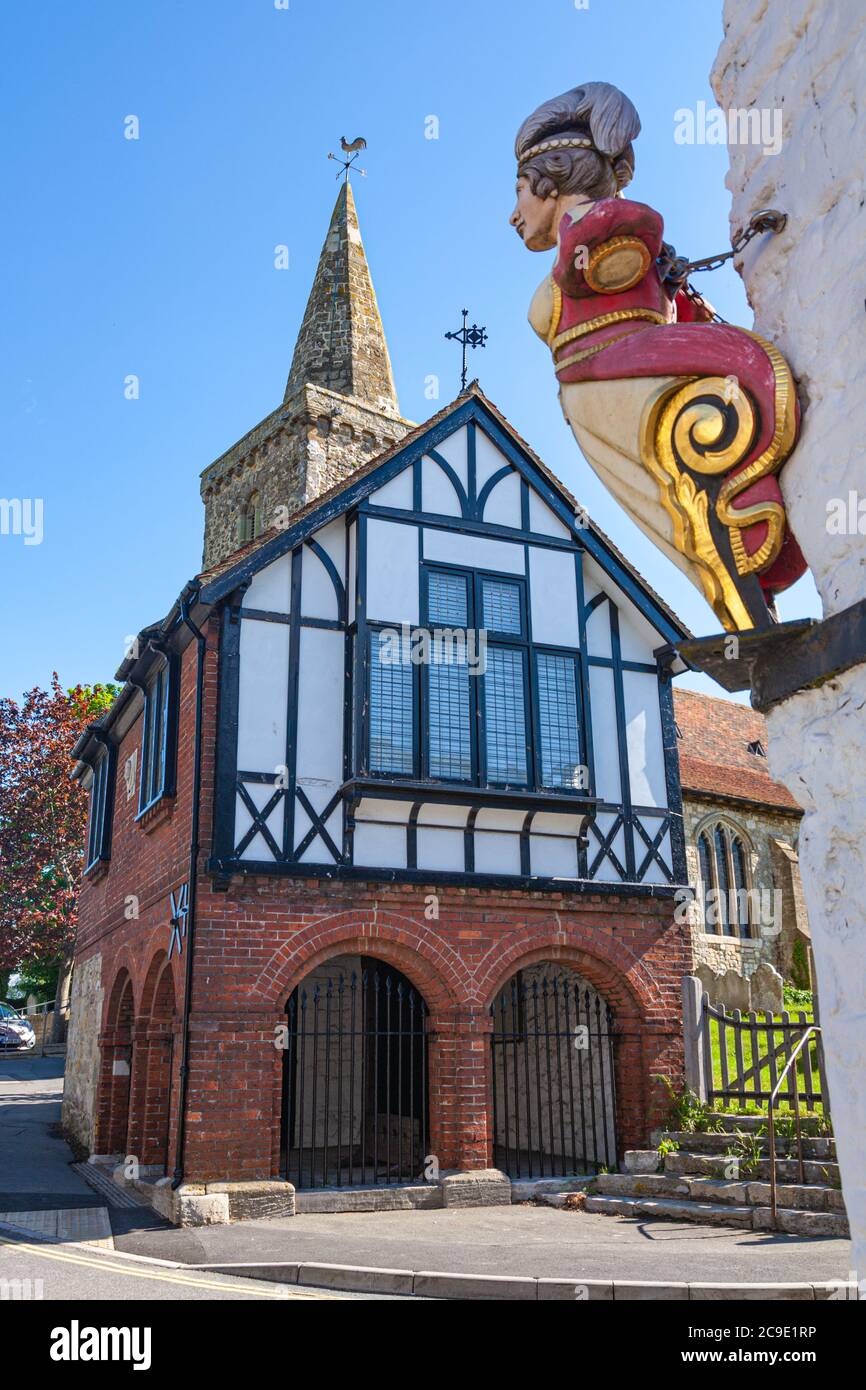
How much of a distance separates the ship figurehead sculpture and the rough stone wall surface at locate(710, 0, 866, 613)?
3.0 inches

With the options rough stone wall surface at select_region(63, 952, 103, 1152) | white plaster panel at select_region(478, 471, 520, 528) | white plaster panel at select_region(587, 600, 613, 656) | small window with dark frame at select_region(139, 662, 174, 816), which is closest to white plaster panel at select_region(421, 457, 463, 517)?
white plaster panel at select_region(478, 471, 520, 528)

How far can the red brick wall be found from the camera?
1033cm

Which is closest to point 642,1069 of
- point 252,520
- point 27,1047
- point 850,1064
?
point 850,1064

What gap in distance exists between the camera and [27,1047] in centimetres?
3359

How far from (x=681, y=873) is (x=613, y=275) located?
1067 centimetres

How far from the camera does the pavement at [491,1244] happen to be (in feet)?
23.9

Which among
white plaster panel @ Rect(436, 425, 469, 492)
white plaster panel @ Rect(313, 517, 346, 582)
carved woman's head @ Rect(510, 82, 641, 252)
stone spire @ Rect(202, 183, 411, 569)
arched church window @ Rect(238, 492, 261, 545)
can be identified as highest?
stone spire @ Rect(202, 183, 411, 569)

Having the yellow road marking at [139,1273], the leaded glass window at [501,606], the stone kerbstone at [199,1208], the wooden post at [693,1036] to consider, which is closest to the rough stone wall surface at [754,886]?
the wooden post at [693,1036]

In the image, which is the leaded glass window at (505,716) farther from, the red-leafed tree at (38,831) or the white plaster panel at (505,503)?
the red-leafed tree at (38,831)

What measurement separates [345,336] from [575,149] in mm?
24110

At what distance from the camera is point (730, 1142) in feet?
35.9

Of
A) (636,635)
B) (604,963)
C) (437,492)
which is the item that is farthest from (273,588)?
(604,963)

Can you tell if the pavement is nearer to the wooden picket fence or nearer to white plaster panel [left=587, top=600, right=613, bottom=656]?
the wooden picket fence

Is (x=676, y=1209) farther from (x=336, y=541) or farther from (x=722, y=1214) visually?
(x=336, y=541)
